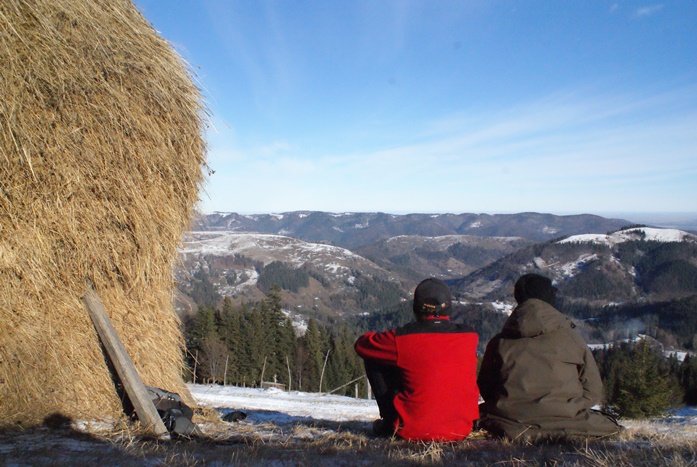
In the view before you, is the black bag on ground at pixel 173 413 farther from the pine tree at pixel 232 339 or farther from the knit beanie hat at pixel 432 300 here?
the pine tree at pixel 232 339

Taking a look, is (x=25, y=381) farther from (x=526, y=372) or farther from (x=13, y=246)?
(x=526, y=372)

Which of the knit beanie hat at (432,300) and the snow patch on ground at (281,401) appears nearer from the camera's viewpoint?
the knit beanie hat at (432,300)

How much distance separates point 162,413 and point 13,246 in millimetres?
2434

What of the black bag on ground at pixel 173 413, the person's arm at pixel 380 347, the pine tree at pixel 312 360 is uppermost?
the person's arm at pixel 380 347

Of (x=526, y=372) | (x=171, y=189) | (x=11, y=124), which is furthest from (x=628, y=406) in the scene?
(x=11, y=124)

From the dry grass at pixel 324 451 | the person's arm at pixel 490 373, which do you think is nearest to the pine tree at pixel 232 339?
the dry grass at pixel 324 451

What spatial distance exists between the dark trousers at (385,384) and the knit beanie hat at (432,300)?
2.20 feet

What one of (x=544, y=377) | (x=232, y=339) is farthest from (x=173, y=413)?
(x=232, y=339)

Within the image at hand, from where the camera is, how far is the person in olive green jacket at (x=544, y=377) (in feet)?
15.2

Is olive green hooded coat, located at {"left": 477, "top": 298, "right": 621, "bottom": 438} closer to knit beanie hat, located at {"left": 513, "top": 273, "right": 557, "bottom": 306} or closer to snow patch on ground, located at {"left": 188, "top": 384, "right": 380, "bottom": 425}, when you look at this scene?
knit beanie hat, located at {"left": 513, "top": 273, "right": 557, "bottom": 306}

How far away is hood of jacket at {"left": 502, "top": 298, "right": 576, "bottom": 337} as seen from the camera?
15.4ft

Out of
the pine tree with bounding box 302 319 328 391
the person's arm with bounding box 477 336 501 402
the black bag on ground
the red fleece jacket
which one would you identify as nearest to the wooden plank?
the black bag on ground

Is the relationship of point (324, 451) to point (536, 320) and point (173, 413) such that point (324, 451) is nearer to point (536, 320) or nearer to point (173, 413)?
point (173, 413)

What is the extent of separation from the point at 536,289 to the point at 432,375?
4.83 feet
